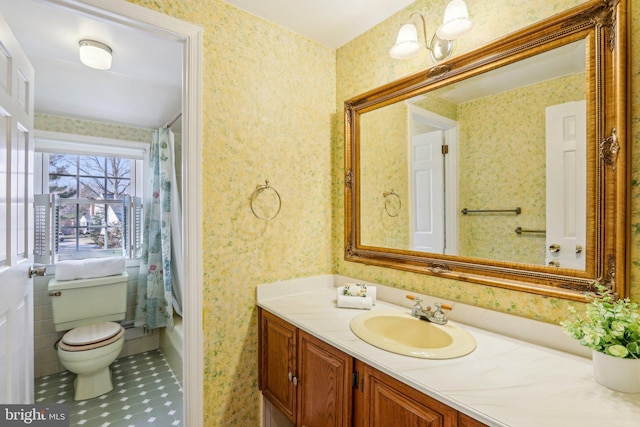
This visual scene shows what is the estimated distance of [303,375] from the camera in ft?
4.26

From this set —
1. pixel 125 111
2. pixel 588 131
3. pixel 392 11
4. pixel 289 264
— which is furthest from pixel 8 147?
pixel 588 131

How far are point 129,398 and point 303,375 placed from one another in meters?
1.72

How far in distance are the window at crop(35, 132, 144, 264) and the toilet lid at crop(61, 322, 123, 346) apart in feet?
2.44

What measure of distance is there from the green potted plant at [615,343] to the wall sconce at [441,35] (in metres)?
1.09

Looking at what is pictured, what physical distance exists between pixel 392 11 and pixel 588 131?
3.65 ft

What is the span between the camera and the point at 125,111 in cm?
262

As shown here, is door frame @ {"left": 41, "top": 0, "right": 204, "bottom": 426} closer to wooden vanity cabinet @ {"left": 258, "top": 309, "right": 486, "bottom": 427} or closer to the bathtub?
wooden vanity cabinet @ {"left": 258, "top": 309, "right": 486, "bottom": 427}

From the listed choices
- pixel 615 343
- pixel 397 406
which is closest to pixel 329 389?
pixel 397 406

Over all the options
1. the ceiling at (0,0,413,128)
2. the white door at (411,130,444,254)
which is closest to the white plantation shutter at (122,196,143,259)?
the ceiling at (0,0,413,128)

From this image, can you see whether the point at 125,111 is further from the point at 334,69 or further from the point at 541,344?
the point at 541,344

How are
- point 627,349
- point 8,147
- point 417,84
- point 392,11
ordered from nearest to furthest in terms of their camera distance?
point 627,349, point 8,147, point 417,84, point 392,11

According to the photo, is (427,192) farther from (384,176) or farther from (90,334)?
(90,334)

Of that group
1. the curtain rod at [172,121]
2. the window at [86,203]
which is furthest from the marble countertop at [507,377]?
the window at [86,203]

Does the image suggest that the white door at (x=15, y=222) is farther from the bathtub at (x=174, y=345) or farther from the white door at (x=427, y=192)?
the white door at (x=427, y=192)
